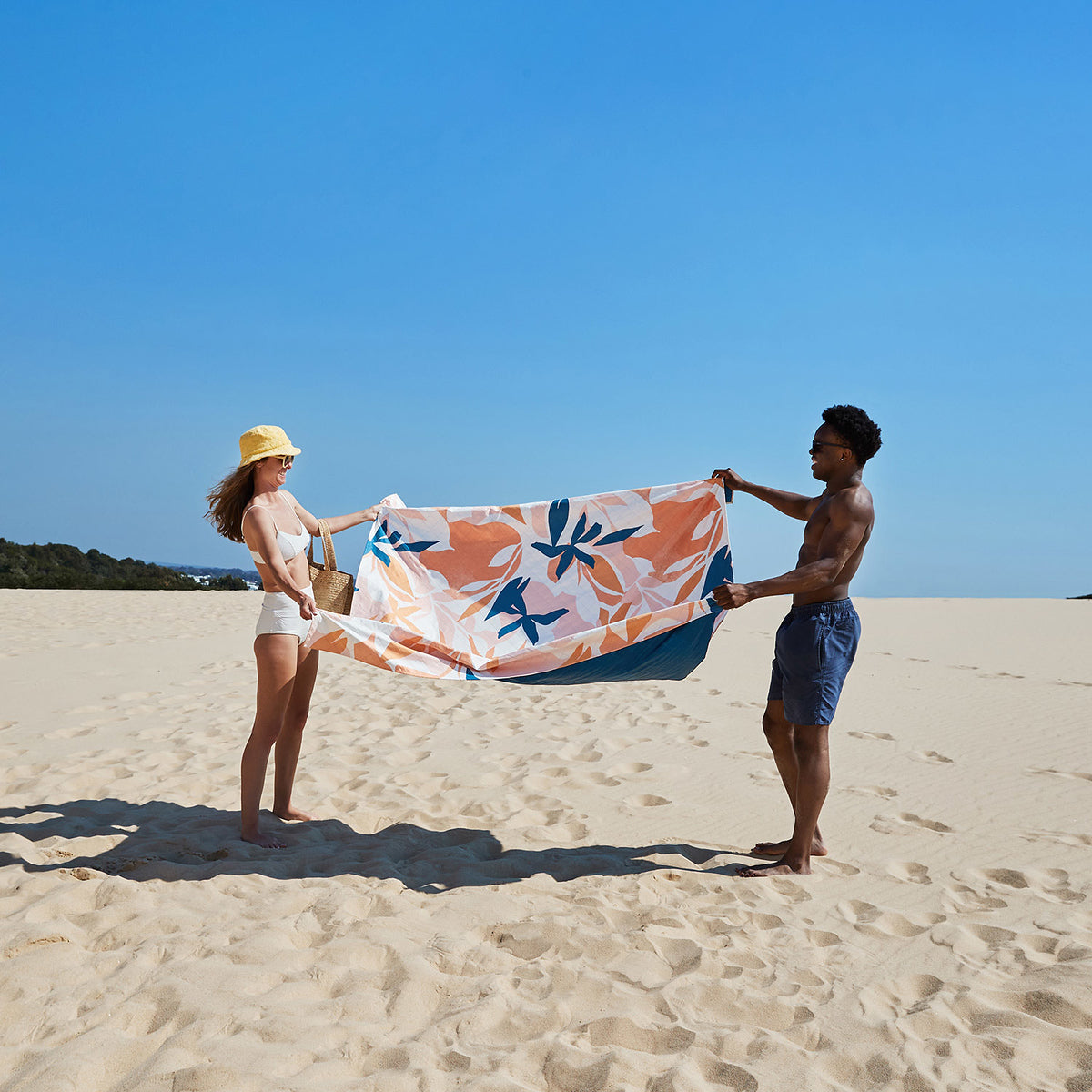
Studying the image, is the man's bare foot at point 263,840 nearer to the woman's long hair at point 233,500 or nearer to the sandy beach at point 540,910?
the sandy beach at point 540,910

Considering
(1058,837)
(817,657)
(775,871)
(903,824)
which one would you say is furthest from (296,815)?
(1058,837)

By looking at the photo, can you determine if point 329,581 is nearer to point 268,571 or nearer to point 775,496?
point 268,571

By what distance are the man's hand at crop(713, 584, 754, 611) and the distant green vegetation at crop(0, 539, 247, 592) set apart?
79.4ft

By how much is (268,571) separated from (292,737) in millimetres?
1147

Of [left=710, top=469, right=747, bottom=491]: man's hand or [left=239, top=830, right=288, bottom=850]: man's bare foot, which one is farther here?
[left=710, top=469, right=747, bottom=491]: man's hand

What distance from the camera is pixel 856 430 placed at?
4.04m

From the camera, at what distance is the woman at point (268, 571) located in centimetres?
422

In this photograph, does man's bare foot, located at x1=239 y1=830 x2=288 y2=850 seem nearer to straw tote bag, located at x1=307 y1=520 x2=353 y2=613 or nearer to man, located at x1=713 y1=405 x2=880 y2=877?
straw tote bag, located at x1=307 y1=520 x2=353 y2=613

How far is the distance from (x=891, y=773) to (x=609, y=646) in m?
2.93

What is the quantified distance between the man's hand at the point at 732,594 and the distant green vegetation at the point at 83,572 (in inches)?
952

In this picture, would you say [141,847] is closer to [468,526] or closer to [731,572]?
[468,526]

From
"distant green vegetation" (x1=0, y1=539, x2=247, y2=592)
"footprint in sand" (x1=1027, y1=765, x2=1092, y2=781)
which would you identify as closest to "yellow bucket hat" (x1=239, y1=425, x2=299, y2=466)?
"footprint in sand" (x1=1027, y1=765, x2=1092, y2=781)

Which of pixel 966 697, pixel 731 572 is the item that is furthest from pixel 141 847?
A: pixel 966 697

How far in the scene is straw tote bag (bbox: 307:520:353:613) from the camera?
4.77 meters
